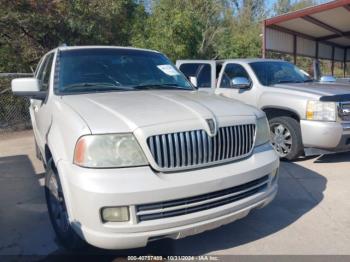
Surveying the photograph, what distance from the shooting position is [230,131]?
353cm

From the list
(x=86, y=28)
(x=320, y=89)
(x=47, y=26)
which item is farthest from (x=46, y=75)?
(x=86, y=28)

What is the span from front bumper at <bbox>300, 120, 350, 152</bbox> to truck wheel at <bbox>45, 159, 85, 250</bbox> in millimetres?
4047

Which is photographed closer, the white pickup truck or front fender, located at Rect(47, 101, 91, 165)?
front fender, located at Rect(47, 101, 91, 165)

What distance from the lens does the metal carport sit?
51.4ft

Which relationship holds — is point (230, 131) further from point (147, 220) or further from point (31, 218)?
point (31, 218)

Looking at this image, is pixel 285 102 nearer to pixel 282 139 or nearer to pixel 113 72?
pixel 282 139

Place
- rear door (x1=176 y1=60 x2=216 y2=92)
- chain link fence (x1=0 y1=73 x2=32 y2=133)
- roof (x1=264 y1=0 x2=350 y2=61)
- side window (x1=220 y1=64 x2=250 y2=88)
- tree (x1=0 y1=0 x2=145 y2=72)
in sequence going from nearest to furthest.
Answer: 1. side window (x1=220 y1=64 x2=250 y2=88)
2. rear door (x1=176 y1=60 x2=216 y2=92)
3. chain link fence (x1=0 y1=73 x2=32 y2=133)
4. tree (x1=0 y1=0 x2=145 y2=72)
5. roof (x1=264 y1=0 x2=350 y2=61)

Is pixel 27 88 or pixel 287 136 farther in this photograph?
pixel 287 136

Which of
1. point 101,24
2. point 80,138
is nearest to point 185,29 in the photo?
point 101,24

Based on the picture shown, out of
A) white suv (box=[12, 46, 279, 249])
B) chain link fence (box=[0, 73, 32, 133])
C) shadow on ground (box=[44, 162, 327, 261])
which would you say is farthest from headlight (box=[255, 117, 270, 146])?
chain link fence (box=[0, 73, 32, 133])

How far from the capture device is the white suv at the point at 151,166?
9.99 feet

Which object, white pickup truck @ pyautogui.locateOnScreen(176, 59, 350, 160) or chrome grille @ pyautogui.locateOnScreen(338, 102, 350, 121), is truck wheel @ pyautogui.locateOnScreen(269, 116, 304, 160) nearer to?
white pickup truck @ pyautogui.locateOnScreen(176, 59, 350, 160)

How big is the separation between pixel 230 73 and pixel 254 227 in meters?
4.55

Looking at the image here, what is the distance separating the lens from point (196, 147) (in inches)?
129
